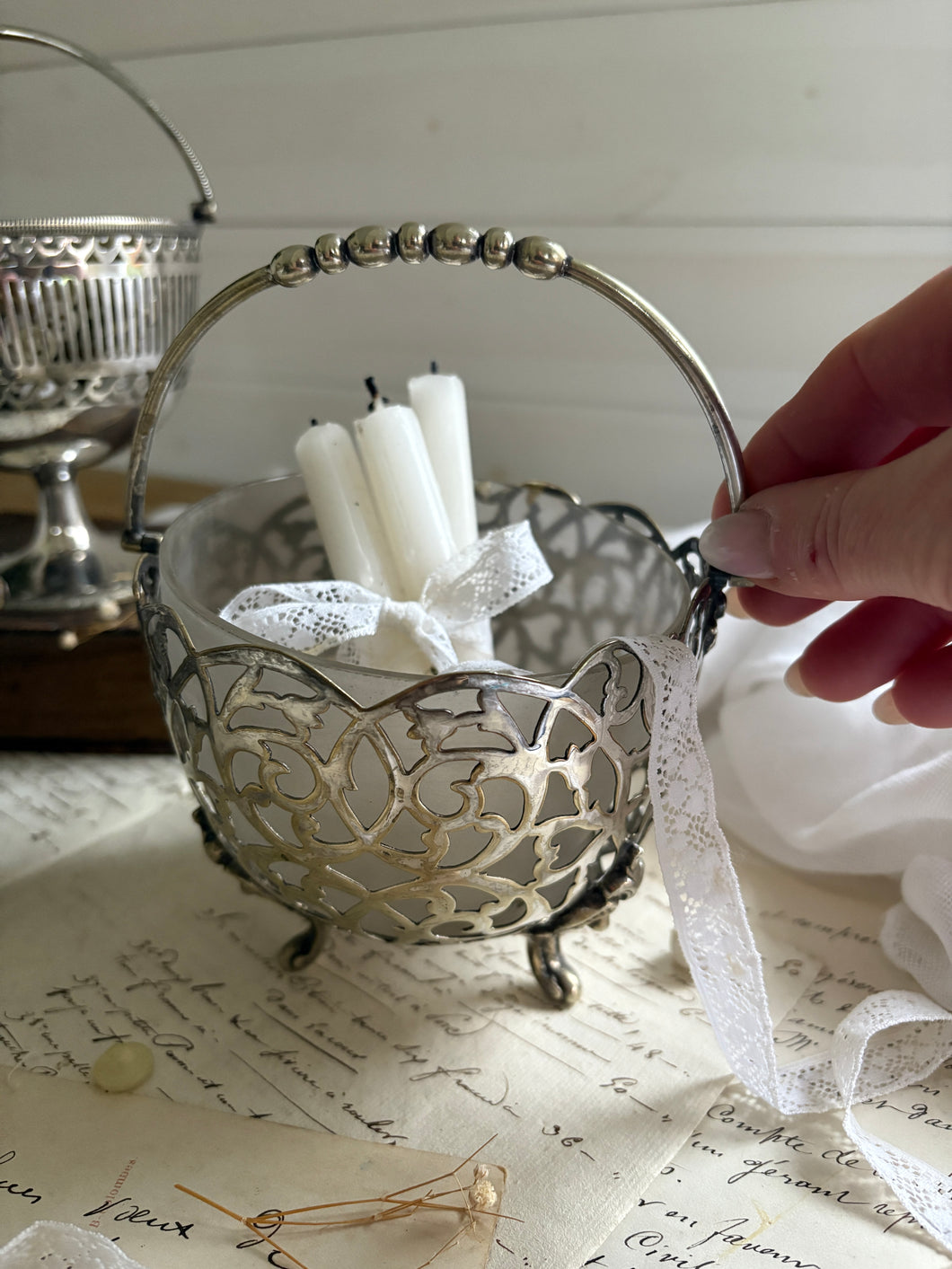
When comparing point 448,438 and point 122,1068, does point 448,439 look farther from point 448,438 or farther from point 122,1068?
point 122,1068

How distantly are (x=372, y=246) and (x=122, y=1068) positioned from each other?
32 centimetres

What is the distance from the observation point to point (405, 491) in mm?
461

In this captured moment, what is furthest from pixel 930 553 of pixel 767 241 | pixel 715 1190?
pixel 767 241

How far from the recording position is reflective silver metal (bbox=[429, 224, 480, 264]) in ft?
1.07

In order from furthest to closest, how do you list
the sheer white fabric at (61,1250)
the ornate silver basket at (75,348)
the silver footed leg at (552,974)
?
the ornate silver basket at (75,348), the silver footed leg at (552,974), the sheer white fabric at (61,1250)

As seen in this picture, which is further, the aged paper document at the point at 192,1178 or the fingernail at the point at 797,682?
the fingernail at the point at 797,682

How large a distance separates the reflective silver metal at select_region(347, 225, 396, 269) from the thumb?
0.51ft

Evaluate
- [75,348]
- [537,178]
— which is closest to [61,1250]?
[75,348]

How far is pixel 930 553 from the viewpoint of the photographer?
30 centimetres

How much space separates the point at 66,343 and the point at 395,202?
265 millimetres

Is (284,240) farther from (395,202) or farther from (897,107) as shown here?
(897,107)

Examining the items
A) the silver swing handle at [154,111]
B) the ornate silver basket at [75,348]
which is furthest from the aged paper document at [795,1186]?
the silver swing handle at [154,111]

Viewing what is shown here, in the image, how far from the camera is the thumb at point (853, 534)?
0.30m

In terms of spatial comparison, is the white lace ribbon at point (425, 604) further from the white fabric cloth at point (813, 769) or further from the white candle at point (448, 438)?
the white fabric cloth at point (813, 769)
